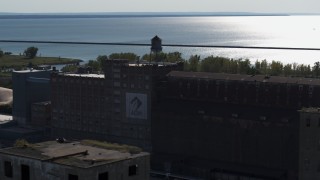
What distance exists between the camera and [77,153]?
9570 mm

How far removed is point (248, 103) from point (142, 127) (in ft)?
15.2

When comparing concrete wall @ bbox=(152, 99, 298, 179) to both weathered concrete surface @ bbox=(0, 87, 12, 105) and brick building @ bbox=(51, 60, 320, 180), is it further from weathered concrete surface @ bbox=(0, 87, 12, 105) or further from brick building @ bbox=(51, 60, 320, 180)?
weathered concrete surface @ bbox=(0, 87, 12, 105)

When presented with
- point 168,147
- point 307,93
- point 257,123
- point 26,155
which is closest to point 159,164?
point 168,147

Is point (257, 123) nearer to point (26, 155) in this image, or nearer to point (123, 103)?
point (123, 103)

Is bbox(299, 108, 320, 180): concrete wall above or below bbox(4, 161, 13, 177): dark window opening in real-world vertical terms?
below

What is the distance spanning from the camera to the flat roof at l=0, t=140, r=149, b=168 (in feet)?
29.9

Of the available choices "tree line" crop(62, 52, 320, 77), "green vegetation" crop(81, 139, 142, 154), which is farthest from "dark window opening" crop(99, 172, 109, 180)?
"tree line" crop(62, 52, 320, 77)

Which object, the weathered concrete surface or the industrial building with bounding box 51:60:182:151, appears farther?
the weathered concrete surface

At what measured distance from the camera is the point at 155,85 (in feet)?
82.7

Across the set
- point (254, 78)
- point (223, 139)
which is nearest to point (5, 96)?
point (223, 139)

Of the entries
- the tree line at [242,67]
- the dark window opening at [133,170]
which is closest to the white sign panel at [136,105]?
the tree line at [242,67]

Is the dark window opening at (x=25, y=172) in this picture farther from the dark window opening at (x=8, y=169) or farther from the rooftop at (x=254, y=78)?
the rooftop at (x=254, y=78)

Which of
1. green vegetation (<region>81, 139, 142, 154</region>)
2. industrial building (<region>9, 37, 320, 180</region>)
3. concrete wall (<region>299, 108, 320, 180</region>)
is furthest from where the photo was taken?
industrial building (<region>9, 37, 320, 180</region>)

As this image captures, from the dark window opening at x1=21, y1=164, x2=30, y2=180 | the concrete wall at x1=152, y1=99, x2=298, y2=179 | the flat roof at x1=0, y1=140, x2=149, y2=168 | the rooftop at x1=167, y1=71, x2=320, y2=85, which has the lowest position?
the concrete wall at x1=152, y1=99, x2=298, y2=179
